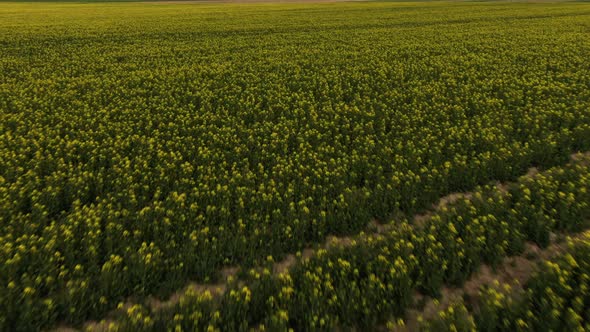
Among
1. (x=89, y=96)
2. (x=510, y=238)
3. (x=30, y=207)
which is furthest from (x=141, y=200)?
(x=89, y=96)

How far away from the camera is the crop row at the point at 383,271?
12.3ft

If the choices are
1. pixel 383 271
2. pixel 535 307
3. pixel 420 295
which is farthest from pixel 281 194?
pixel 535 307

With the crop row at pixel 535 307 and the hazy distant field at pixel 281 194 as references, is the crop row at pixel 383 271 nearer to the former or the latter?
the hazy distant field at pixel 281 194

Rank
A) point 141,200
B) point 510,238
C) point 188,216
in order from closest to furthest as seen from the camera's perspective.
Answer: point 510,238 < point 188,216 < point 141,200

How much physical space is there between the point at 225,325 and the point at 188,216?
7.71ft

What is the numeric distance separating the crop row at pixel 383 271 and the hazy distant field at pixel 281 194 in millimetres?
24

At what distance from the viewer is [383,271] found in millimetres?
4273

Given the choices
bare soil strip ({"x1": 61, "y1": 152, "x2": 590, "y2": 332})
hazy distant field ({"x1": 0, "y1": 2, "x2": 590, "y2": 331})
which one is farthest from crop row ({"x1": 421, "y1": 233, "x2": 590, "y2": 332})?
bare soil strip ({"x1": 61, "y1": 152, "x2": 590, "y2": 332})

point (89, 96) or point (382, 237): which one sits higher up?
point (89, 96)

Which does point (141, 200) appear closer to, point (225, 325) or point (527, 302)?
point (225, 325)

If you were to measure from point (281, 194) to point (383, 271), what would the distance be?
2596 mm

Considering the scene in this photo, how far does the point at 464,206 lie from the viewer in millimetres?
5656

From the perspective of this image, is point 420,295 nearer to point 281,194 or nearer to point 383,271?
point 383,271

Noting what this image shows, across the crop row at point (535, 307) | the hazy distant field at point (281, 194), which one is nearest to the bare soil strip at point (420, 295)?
the hazy distant field at point (281, 194)
